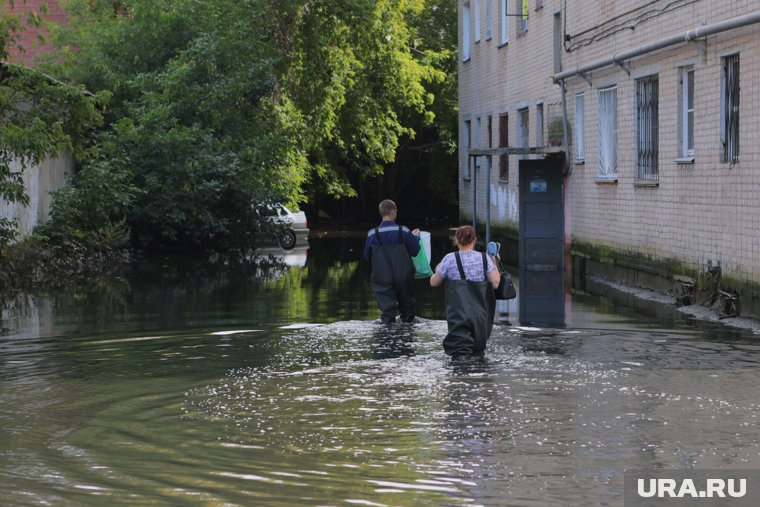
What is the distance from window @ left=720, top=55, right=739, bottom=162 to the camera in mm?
17984

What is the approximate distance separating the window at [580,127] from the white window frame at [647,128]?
3.77 meters

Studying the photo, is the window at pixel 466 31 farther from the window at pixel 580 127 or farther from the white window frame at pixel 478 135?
the window at pixel 580 127

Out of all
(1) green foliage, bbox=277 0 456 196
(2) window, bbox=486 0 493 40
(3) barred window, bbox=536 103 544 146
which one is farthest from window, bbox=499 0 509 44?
(1) green foliage, bbox=277 0 456 196

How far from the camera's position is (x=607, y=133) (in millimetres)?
25172

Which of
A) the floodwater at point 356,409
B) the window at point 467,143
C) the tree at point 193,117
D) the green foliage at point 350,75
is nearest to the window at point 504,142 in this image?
the tree at point 193,117

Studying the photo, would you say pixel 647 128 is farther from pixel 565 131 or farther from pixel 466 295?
pixel 466 295

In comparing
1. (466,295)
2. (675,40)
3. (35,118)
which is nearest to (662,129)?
(675,40)

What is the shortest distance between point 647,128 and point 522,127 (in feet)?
35.2

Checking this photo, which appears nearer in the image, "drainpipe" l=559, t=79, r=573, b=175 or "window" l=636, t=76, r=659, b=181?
"window" l=636, t=76, r=659, b=181

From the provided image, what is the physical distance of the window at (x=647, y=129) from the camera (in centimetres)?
2217

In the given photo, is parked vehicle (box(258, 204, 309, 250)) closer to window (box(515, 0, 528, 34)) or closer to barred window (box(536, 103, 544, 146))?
barred window (box(536, 103, 544, 146))

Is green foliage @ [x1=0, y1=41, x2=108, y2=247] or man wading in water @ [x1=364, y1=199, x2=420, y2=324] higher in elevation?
green foliage @ [x1=0, y1=41, x2=108, y2=247]

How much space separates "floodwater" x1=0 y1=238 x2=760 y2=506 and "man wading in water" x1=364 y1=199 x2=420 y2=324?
437mm

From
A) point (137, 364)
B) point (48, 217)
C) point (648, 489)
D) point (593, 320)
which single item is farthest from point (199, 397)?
point (48, 217)
